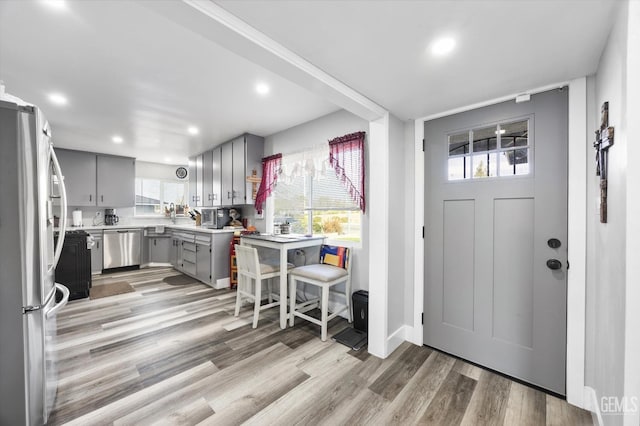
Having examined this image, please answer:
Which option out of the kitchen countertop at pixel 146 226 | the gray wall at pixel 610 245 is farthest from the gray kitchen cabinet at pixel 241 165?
the gray wall at pixel 610 245

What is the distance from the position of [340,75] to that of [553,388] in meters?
2.58

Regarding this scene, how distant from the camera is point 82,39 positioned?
1.75m

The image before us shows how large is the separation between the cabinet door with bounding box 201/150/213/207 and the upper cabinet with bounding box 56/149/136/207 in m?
1.85

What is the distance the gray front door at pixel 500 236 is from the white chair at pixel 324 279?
2.69ft

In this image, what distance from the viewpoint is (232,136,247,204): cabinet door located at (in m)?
3.88

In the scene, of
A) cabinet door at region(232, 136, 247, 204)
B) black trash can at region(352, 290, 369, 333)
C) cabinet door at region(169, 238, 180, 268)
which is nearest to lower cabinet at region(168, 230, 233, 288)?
cabinet door at region(169, 238, 180, 268)

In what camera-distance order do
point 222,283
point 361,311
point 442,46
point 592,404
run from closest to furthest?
point 442,46 → point 592,404 → point 361,311 → point 222,283

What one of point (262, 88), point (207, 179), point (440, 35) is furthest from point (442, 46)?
point (207, 179)

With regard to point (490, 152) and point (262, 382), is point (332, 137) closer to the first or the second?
point (490, 152)

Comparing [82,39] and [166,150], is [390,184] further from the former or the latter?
[166,150]

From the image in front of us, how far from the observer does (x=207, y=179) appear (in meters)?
4.92

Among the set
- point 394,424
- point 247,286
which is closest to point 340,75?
point 394,424

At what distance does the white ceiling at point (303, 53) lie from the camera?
3.93 ft

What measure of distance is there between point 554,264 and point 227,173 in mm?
4141
